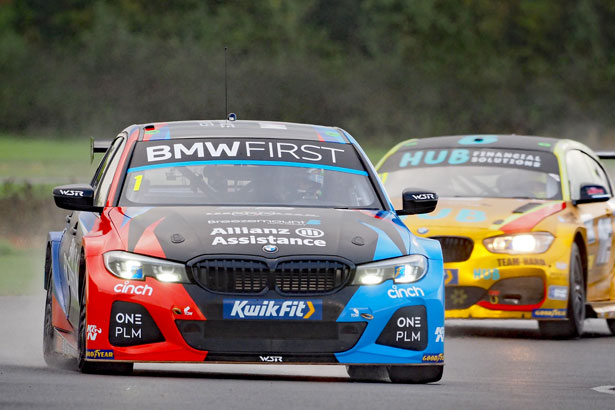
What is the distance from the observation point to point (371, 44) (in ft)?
177

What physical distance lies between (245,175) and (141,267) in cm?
136

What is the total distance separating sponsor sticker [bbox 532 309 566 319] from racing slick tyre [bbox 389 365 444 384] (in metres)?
4.32

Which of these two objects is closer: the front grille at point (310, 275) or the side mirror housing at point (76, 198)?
the front grille at point (310, 275)

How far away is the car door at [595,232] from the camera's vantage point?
13.6 m

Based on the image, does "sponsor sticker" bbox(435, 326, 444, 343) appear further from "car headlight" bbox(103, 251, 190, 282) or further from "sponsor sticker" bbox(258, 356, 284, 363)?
"car headlight" bbox(103, 251, 190, 282)

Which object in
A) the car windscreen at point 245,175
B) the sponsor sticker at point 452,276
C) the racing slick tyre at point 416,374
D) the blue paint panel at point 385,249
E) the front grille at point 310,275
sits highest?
the car windscreen at point 245,175

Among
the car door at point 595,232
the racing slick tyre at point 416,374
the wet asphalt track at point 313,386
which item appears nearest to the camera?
the wet asphalt track at point 313,386

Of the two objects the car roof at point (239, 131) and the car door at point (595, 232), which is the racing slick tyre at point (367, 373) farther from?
the car door at point (595, 232)

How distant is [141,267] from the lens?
8.16 metres

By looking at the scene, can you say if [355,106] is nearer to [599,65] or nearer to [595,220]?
[599,65]

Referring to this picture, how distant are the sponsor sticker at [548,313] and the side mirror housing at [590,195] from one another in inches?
38.5

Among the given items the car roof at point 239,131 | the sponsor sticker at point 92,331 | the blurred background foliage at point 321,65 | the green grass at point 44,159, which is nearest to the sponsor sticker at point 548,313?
the car roof at point 239,131

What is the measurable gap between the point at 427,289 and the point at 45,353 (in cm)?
262

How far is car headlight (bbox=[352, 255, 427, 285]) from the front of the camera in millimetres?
8203
